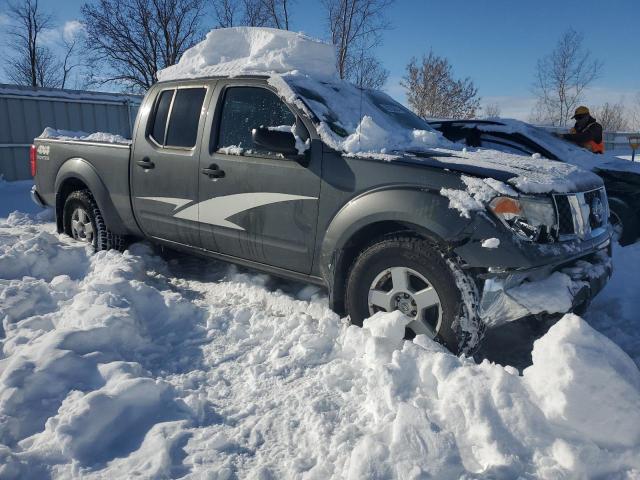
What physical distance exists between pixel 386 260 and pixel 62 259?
306 centimetres

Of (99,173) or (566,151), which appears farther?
(566,151)

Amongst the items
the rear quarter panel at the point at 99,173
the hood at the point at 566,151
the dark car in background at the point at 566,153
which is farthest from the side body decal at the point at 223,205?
the hood at the point at 566,151

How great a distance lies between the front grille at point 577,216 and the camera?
2.66 m

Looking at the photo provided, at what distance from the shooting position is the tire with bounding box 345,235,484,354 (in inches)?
102

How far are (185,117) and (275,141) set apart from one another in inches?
50.7

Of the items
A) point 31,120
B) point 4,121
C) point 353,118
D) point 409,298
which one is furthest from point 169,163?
point 31,120

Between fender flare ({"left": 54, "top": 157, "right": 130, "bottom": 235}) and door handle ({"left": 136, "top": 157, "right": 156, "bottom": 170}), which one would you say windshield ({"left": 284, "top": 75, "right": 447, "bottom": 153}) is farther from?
fender flare ({"left": 54, "top": 157, "right": 130, "bottom": 235})

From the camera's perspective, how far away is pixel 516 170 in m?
2.77

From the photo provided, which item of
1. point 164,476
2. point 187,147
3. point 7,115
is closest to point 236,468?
point 164,476

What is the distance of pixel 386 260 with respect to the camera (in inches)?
112

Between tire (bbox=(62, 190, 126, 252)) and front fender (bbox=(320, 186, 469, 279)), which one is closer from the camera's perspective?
front fender (bbox=(320, 186, 469, 279))

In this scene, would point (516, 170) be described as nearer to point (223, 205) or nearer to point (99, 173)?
point (223, 205)

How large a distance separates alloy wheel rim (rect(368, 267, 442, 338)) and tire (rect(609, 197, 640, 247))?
4.07 meters

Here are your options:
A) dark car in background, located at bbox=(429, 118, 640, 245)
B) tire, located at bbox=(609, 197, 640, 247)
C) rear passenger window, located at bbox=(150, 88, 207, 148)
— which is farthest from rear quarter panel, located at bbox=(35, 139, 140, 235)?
tire, located at bbox=(609, 197, 640, 247)
